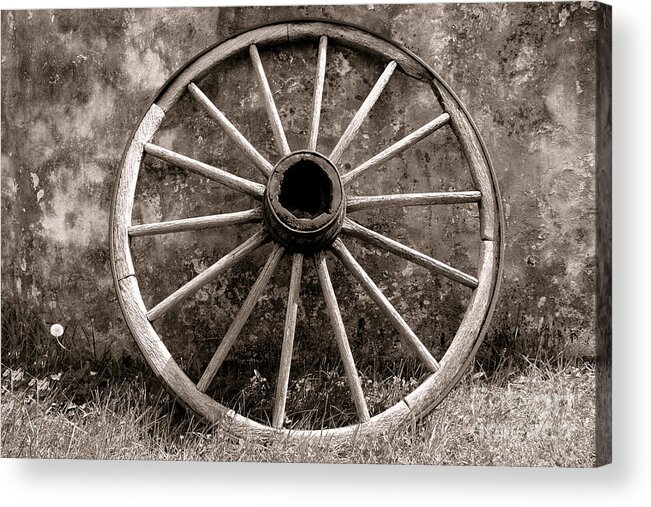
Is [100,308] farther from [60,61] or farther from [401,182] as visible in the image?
[401,182]

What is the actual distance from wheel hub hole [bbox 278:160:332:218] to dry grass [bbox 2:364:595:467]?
0.80 meters

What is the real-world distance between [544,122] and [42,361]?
6.59ft

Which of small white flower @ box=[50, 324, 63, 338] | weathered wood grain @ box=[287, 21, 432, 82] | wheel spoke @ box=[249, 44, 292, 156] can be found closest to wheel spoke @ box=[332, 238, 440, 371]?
wheel spoke @ box=[249, 44, 292, 156]

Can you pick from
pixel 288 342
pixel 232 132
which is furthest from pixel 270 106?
pixel 288 342

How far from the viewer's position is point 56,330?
4.16 m

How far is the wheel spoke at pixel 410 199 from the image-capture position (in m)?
3.95

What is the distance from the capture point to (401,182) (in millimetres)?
4160

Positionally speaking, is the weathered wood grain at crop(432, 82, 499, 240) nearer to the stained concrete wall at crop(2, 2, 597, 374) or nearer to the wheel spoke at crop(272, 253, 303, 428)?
the stained concrete wall at crop(2, 2, 597, 374)

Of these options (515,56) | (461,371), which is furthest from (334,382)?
(515,56)

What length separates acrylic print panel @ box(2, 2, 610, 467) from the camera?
3910mm

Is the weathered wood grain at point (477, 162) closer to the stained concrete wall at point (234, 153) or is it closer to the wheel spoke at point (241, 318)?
the stained concrete wall at point (234, 153)

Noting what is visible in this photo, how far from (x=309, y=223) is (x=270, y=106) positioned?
472mm

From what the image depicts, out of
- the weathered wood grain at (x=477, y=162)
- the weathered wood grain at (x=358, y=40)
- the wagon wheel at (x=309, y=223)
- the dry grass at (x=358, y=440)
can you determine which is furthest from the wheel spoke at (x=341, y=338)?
the weathered wood grain at (x=358, y=40)

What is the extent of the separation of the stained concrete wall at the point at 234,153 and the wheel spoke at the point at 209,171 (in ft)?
0.57
